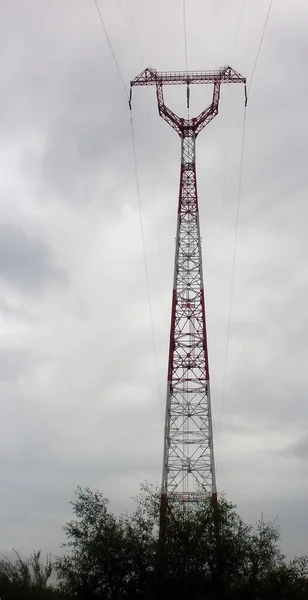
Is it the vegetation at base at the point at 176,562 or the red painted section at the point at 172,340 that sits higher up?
the red painted section at the point at 172,340

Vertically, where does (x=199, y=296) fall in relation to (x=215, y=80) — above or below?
below

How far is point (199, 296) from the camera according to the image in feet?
180

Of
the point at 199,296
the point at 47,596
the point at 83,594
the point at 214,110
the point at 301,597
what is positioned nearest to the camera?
the point at 301,597

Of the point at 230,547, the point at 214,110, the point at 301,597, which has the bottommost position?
the point at 301,597

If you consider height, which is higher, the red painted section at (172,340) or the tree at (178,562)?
the red painted section at (172,340)

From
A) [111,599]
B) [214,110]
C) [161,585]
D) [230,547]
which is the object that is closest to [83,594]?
[111,599]

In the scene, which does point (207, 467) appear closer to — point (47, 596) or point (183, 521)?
point (183, 521)

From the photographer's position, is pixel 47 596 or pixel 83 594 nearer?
pixel 83 594

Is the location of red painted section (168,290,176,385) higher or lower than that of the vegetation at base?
higher

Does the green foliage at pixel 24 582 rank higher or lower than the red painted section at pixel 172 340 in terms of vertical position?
lower

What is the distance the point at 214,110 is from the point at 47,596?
38.7 metres

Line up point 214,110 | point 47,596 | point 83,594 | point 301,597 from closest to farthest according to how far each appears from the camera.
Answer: point 301,597 < point 83,594 < point 47,596 < point 214,110

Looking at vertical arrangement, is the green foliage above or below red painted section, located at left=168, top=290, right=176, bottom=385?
below

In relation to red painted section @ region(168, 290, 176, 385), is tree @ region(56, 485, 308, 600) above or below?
below
